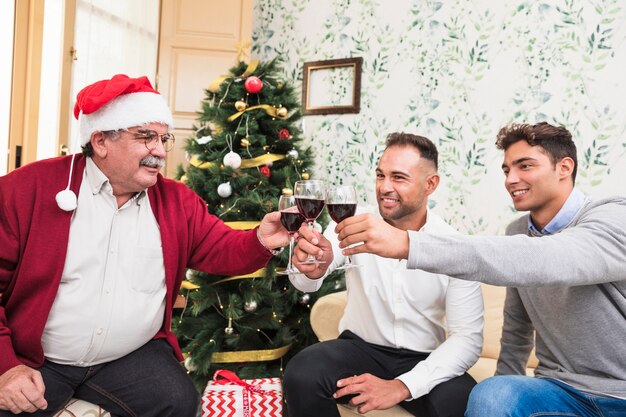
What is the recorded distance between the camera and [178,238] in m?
2.03

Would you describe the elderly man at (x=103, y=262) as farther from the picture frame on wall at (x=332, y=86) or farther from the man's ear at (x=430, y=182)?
the picture frame on wall at (x=332, y=86)

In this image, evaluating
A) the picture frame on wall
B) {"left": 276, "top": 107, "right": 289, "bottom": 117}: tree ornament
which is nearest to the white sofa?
{"left": 276, "top": 107, "right": 289, "bottom": 117}: tree ornament

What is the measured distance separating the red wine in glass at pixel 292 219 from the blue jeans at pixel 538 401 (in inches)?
27.7

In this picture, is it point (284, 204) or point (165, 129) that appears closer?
point (284, 204)

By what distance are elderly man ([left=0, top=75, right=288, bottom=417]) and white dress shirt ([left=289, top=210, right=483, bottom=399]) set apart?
0.45 m

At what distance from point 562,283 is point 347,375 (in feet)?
2.82

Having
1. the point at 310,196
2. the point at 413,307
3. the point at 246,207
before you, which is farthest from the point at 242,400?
the point at 246,207

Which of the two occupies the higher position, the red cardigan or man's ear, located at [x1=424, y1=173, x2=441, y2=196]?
man's ear, located at [x1=424, y1=173, x2=441, y2=196]

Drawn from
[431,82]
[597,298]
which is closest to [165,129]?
[597,298]

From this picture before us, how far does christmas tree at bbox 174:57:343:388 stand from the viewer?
2.90 metres

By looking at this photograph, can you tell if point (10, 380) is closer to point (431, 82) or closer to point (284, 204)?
point (284, 204)

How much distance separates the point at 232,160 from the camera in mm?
2943

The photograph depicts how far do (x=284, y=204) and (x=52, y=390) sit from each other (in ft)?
2.78

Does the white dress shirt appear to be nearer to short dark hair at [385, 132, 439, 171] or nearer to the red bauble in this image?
short dark hair at [385, 132, 439, 171]
